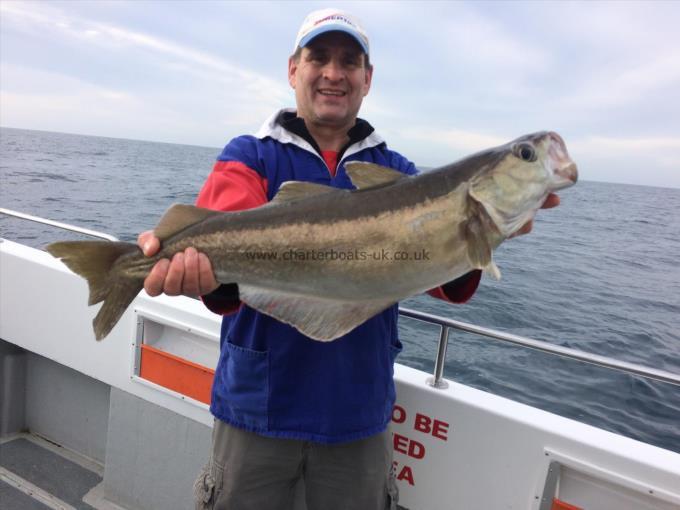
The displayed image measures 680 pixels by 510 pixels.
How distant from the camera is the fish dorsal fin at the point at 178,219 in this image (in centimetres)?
282

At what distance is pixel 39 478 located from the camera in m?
5.25

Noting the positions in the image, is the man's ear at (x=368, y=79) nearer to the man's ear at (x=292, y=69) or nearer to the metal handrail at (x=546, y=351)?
the man's ear at (x=292, y=69)

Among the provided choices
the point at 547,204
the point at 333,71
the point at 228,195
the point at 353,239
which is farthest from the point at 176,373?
the point at 547,204

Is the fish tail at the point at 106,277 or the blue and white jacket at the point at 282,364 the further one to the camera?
the blue and white jacket at the point at 282,364

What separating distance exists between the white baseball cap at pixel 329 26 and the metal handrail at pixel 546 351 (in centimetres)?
201

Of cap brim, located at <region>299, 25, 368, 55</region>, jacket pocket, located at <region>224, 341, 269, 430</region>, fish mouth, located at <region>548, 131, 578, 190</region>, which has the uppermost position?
cap brim, located at <region>299, 25, 368, 55</region>

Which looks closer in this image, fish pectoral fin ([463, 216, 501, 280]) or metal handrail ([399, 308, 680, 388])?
fish pectoral fin ([463, 216, 501, 280])

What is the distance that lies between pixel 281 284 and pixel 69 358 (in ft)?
11.8

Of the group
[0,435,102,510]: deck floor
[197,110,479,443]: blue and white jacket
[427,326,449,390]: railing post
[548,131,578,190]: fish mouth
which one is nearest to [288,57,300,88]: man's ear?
[197,110,479,443]: blue and white jacket

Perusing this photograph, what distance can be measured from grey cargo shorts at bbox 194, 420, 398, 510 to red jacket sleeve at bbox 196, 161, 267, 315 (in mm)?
787

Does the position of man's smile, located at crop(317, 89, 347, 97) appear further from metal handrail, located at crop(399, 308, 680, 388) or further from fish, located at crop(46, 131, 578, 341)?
metal handrail, located at crop(399, 308, 680, 388)

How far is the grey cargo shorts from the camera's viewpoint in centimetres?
295

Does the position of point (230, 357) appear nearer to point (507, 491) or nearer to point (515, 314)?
point (507, 491)

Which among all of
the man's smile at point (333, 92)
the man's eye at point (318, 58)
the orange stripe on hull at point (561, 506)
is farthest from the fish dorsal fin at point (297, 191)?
the orange stripe on hull at point (561, 506)
